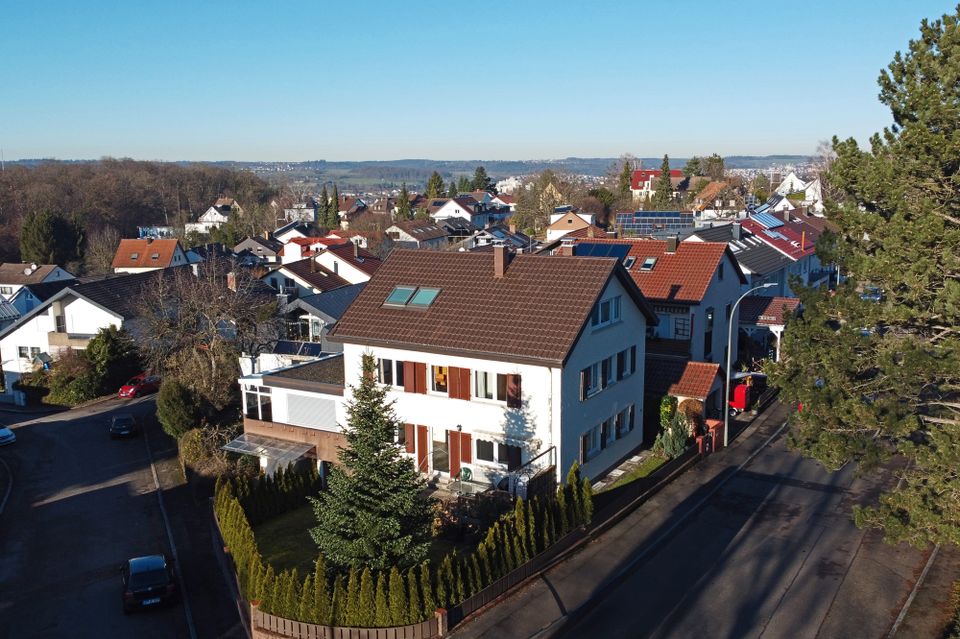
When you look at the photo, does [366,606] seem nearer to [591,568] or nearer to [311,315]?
[591,568]

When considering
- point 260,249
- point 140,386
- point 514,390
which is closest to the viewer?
point 514,390

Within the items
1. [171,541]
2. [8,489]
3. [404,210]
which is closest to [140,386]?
[8,489]

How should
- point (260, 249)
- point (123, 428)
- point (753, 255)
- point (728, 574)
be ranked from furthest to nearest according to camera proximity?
point (260, 249) → point (753, 255) → point (123, 428) → point (728, 574)

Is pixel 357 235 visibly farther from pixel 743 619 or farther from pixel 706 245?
pixel 743 619

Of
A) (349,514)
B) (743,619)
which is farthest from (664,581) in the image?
(349,514)

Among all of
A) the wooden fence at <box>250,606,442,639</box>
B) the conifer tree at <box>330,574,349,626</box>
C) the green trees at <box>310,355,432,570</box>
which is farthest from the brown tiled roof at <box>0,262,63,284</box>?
the conifer tree at <box>330,574,349,626</box>

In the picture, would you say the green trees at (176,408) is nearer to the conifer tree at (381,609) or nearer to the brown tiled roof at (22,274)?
the conifer tree at (381,609)
